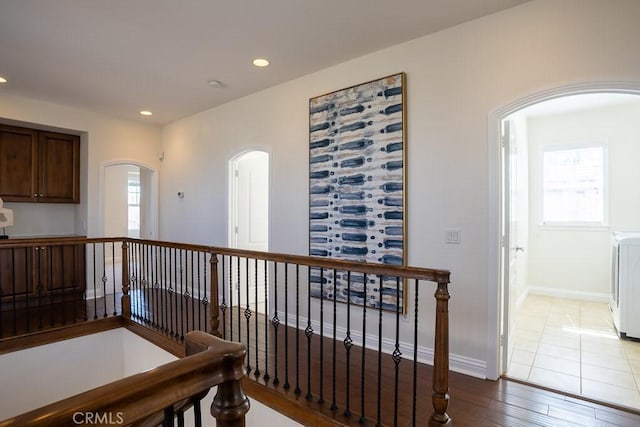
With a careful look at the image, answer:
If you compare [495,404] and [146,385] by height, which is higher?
[146,385]

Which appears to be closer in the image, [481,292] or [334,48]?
[481,292]

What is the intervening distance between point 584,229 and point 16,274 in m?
8.25

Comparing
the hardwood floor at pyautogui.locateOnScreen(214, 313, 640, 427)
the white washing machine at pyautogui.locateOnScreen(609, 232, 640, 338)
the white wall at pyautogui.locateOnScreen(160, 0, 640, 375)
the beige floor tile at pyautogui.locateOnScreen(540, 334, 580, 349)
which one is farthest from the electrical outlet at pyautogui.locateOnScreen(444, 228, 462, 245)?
the white washing machine at pyautogui.locateOnScreen(609, 232, 640, 338)

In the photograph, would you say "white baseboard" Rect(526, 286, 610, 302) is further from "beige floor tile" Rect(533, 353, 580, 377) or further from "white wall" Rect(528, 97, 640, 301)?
"beige floor tile" Rect(533, 353, 580, 377)

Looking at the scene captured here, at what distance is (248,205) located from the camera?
5113mm

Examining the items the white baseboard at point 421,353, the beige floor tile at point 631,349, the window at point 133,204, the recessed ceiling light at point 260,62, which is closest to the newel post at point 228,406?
the white baseboard at point 421,353

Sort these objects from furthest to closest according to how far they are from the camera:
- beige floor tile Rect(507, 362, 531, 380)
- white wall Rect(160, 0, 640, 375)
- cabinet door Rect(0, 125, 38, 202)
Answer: cabinet door Rect(0, 125, 38, 202) → beige floor tile Rect(507, 362, 531, 380) → white wall Rect(160, 0, 640, 375)

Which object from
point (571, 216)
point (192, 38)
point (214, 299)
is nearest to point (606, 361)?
point (571, 216)

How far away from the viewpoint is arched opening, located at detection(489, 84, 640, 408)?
3.90 meters

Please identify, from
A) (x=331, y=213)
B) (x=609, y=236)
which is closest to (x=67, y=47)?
(x=331, y=213)

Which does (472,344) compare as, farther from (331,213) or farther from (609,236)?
(609,236)

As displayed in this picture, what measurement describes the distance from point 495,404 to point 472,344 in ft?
1.67

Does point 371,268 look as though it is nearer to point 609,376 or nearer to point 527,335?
point 609,376

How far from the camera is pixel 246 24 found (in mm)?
2885
